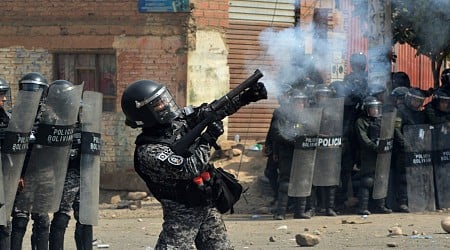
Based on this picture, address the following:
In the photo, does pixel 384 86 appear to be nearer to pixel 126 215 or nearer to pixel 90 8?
pixel 126 215

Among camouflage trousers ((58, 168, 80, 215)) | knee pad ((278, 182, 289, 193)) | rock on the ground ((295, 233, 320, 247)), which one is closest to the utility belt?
camouflage trousers ((58, 168, 80, 215))

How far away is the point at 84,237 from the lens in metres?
8.94

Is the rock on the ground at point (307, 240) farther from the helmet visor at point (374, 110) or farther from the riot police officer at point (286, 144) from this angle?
the helmet visor at point (374, 110)

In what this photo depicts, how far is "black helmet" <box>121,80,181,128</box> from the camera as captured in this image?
19.0 feet

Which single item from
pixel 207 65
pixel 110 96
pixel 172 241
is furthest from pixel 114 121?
pixel 172 241

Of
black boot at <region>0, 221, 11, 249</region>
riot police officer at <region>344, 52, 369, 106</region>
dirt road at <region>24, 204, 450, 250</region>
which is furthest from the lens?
riot police officer at <region>344, 52, 369, 106</region>

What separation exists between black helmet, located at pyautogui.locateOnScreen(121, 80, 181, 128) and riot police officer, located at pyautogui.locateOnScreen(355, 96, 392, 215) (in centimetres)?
662

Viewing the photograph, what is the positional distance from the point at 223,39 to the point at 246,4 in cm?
80

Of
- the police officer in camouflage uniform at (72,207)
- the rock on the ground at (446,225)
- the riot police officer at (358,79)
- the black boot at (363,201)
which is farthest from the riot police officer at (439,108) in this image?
the police officer in camouflage uniform at (72,207)

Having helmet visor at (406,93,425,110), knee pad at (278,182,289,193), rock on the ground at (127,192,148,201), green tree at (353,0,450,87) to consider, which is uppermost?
green tree at (353,0,450,87)

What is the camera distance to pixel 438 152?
12547mm

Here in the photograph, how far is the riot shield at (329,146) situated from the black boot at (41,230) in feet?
14.4

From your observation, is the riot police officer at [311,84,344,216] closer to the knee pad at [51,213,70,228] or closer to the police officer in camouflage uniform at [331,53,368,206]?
the police officer in camouflage uniform at [331,53,368,206]

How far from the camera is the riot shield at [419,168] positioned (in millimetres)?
12328
